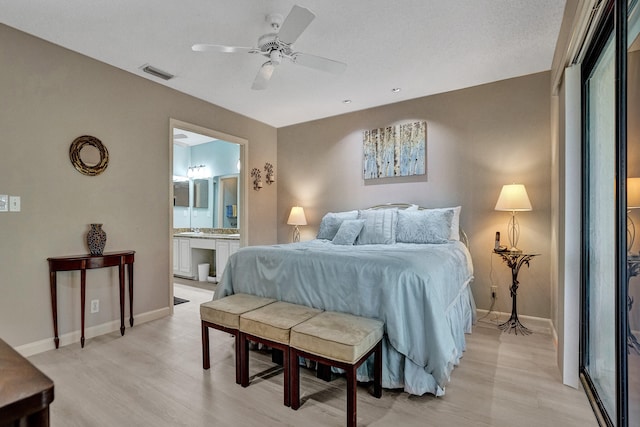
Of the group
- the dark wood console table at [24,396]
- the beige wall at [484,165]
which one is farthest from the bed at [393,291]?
the dark wood console table at [24,396]

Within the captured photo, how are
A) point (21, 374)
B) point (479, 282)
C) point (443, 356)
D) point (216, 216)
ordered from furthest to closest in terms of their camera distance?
point (216, 216) → point (479, 282) → point (443, 356) → point (21, 374)

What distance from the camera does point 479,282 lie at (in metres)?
3.60

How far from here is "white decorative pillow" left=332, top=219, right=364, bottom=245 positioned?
347 cm

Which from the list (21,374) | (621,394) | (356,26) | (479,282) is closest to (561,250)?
(621,394)

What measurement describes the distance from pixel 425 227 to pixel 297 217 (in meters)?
2.12

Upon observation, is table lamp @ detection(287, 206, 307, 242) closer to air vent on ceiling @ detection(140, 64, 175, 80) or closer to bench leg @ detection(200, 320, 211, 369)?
air vent on ceiling @ detection(140, 64, 175, 80)

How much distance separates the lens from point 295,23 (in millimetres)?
2080

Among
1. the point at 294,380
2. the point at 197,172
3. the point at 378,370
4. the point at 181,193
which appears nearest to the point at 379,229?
the point at 378,370

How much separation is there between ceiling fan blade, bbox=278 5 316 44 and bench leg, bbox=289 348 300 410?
2.05 m

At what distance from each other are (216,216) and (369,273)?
191 inches

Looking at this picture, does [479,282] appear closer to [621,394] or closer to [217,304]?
[621,394]

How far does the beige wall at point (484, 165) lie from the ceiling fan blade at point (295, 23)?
2316mm

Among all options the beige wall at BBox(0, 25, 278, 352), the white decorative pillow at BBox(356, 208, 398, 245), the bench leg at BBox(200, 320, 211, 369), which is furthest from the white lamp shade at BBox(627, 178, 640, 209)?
the beige wall at BBox(0, 25, 278, 352)

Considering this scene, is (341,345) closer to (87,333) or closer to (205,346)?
(205,346)
